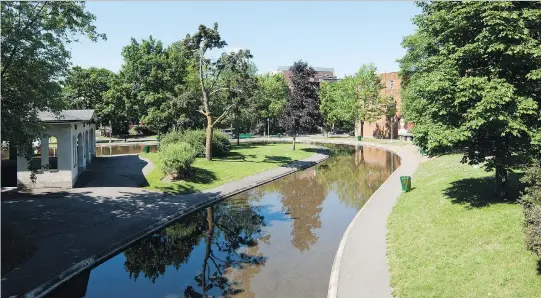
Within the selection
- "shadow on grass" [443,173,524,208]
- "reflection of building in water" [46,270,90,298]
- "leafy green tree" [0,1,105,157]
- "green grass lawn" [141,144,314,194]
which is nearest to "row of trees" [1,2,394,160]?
"leafy green tree" [0,1,105,157]

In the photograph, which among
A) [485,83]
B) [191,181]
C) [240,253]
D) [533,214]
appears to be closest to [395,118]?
[191,181]

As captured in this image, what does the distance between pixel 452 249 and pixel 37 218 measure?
18.2 meters

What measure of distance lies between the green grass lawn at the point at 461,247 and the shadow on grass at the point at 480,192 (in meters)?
0.04

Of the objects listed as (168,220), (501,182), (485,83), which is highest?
(485,83)

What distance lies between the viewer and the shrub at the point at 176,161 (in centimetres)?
2766

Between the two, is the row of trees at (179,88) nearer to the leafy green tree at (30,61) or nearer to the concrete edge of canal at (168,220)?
the leafy green tree at (30,61)

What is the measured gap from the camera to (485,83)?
599 inches

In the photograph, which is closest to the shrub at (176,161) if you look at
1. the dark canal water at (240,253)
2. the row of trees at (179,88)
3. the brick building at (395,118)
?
the dark canal water at (240,253)

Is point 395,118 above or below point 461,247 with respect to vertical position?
above

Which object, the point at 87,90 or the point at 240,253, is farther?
the point at 87,90

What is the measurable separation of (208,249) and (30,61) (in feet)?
35.4

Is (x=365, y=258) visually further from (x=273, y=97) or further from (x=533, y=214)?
(x=273, y=97)

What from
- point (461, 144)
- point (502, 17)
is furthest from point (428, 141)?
point (502, 17)

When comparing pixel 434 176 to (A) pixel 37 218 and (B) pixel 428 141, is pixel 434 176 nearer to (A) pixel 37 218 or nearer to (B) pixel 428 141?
(B) pixel 428 141
